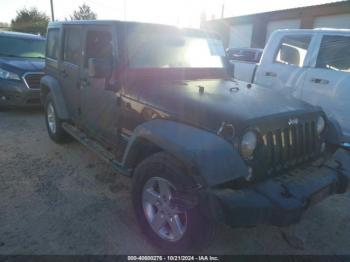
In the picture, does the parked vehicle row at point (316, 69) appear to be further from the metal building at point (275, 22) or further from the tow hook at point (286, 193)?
the metal building at point (275, 22)

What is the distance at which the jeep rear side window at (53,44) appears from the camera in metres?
4.73

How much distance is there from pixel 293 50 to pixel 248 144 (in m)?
4.06

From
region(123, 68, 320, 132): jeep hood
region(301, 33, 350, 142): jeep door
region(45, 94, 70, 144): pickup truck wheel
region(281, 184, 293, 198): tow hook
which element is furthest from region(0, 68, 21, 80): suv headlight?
region(281, 184, 293, 198): tow hook

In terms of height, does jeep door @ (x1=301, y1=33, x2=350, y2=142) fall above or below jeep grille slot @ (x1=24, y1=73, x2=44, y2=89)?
above

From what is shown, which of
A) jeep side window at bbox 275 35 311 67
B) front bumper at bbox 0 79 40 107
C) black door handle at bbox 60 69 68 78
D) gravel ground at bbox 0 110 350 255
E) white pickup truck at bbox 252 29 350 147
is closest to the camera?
gravel ground at bbox 0 110 350 255

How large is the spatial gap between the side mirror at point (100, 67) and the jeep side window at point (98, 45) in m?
0.29

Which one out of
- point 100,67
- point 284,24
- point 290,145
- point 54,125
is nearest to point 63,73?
point 54,125

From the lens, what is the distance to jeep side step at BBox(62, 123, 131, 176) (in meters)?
3.05

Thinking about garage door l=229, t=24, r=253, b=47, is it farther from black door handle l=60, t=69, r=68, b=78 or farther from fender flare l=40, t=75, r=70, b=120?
black door handle l=60, t=69, r=68, b=78

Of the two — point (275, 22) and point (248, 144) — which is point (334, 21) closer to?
point (275, 22)

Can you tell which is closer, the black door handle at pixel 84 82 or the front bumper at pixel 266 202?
the front bumper at pixel 266 202

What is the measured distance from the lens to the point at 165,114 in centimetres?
257

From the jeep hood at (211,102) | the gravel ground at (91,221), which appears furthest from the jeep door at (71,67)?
the jeep hood at (211,102)

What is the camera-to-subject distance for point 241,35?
23.4 meters
